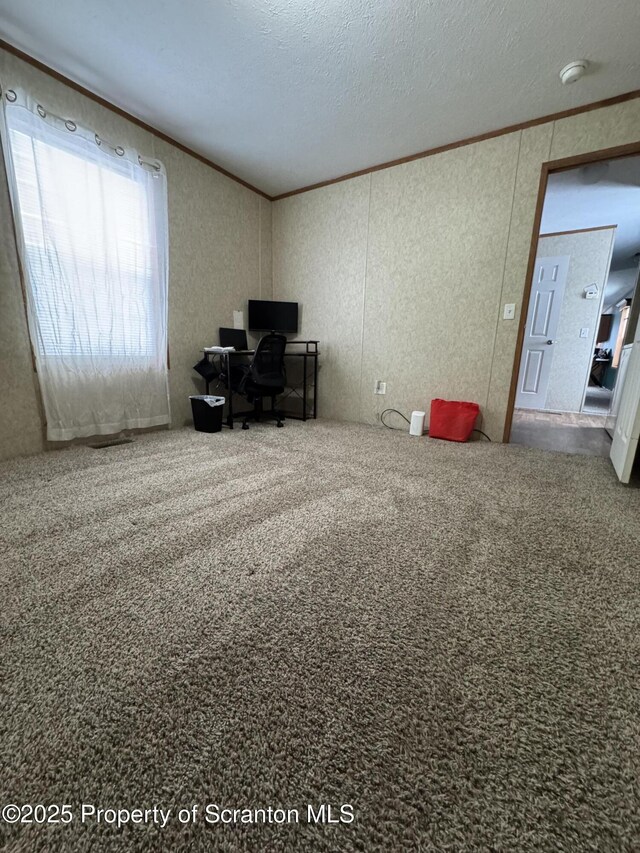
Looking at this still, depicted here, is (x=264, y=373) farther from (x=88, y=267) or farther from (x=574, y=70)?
(x=574, y=70)

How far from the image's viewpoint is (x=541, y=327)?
456cm

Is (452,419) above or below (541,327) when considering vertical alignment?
below

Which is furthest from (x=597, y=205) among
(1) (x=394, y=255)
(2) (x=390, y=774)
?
(2) (x=390, y=774)

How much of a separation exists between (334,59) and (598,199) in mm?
3257

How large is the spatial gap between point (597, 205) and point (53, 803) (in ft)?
18.2

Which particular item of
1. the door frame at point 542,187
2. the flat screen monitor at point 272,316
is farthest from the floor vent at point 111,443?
the door frame at point 542,187

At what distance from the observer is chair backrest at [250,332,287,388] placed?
3.00 m

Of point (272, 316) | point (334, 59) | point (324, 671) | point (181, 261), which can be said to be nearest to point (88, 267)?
point (181, 261)

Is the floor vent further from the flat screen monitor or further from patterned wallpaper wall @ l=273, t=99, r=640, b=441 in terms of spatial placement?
patterned wallpaper wall @ l=273, t=99, r=640, b=441

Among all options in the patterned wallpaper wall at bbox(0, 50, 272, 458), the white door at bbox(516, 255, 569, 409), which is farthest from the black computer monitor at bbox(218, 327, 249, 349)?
the white door at bbox(516, 255, 569, 409)

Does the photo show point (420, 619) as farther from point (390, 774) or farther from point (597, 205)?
point (597, 205)

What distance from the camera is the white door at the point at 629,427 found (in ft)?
5.87

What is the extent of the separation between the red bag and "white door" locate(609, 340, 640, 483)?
92 centimetres

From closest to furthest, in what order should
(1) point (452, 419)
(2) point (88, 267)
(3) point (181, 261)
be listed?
1. (2) point (88, 267)
2. (1) point (452, 419)
3. (3) point (181, 261)
